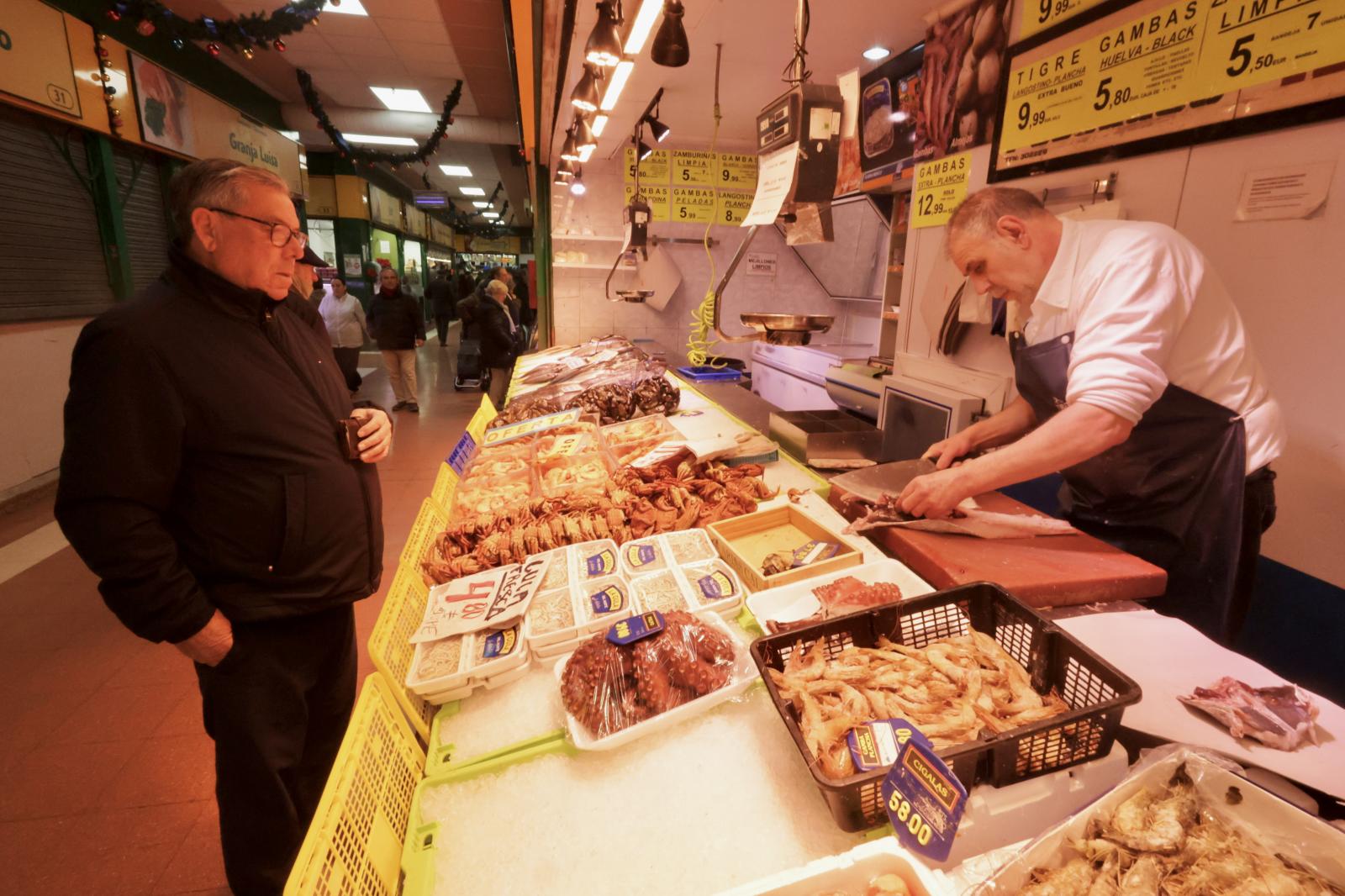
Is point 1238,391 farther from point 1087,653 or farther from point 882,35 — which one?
point 882,35

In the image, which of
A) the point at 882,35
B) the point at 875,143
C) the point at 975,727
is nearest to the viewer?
the point at 975,727

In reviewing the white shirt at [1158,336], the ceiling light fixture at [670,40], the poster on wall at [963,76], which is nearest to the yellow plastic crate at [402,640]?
the white shirt at [1158,336]

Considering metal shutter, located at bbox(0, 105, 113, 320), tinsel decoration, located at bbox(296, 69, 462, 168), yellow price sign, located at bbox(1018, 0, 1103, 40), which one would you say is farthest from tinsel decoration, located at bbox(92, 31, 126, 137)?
yellow price sign, located at bbox(1018, 0, 1103, 40)

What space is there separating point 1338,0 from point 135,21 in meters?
9.39

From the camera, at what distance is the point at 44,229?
232 inches

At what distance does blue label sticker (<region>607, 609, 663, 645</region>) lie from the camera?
147cm

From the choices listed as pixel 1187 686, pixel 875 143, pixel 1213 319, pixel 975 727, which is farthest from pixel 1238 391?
pixel 875 143

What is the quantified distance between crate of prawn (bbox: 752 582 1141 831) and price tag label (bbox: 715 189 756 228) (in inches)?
274

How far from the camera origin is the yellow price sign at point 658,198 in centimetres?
755

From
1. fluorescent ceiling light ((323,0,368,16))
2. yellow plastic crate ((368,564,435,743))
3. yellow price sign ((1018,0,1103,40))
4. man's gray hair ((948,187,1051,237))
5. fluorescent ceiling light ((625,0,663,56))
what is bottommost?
yellow plastic crate ((368,564,435,743))

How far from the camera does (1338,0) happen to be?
6.53 ft

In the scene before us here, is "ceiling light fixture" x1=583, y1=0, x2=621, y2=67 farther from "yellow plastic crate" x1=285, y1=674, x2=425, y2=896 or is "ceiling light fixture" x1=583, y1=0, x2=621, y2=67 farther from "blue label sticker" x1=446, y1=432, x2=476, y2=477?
"yellow plastic crate" x1=285, y1=674, x2=425, y2=896

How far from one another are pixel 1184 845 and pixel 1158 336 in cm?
157

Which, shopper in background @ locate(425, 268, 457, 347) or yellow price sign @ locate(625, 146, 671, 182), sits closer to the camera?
yellow price sign @ locate(625, 146, 671, 182)
